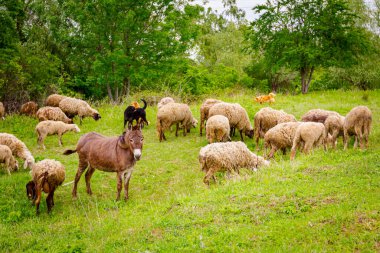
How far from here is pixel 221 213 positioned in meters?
6.64

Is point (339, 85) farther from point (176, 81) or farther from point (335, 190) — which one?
point (335, 190)

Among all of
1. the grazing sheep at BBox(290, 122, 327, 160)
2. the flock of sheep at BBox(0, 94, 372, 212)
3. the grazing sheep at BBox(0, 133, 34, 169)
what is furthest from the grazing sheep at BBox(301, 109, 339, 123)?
the grazing sheep at BBox(0, 133, 34, 169)

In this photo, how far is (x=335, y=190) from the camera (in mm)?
6848

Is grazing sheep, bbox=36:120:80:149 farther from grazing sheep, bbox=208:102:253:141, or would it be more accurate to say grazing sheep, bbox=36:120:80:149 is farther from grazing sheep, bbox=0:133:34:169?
grazing sheep, bbox=208:102:253:141

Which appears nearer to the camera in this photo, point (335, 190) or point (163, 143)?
point (335, 190)

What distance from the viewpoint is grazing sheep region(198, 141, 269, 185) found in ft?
30.5

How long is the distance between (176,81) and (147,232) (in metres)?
27.0

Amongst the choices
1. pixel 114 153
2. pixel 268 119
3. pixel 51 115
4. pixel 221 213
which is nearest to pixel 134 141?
pixel 114 153

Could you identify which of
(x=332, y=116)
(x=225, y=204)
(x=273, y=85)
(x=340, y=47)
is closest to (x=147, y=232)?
(x=225, y=204)

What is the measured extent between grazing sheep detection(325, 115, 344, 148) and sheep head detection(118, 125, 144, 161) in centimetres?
651

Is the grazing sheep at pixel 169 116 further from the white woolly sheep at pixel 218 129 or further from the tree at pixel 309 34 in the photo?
the tree at pixel 309 34

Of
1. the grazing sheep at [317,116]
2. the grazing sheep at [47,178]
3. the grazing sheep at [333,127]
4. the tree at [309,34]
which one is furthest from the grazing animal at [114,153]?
Result: the tree at [309,34]

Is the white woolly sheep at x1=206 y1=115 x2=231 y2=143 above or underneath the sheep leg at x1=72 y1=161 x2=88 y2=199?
above

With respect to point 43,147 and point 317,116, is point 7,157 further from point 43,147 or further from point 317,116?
point 317,116
